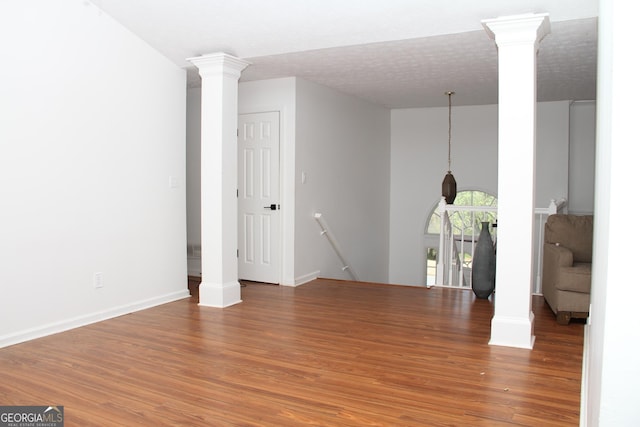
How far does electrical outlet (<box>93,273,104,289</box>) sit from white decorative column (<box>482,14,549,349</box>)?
3283 millimetres

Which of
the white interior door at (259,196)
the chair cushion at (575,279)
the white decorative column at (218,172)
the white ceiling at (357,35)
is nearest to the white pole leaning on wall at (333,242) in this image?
the white interior door at (259,196)

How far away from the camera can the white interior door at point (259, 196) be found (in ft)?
20.5

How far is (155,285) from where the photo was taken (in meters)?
5.28

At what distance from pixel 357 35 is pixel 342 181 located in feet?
9.91

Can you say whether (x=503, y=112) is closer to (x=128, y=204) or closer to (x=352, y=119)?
(x=128, y=204)

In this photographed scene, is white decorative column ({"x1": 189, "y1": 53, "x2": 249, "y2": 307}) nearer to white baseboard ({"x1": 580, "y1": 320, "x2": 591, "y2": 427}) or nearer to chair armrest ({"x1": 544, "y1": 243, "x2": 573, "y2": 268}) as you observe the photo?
chair armrest ({"x1": 544, "y1": 243, "x2": 573, "y2": 268})

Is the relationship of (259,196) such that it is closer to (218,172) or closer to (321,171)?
(321,171)

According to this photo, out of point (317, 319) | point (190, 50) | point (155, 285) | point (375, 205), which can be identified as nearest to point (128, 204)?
point (155, 285)

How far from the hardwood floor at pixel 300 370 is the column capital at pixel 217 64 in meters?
2.25

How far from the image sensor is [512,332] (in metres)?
3.96

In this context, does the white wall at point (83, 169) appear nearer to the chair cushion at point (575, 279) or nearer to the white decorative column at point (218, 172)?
the white decorative column at point (218, 172)

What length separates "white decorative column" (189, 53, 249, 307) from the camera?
5105 mm

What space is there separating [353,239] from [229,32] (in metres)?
3.88

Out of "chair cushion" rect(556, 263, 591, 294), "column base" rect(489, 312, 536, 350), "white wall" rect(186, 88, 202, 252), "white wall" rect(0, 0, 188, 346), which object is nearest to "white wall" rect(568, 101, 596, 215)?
"chair cushion" rect(556, 263, 591, 294)
